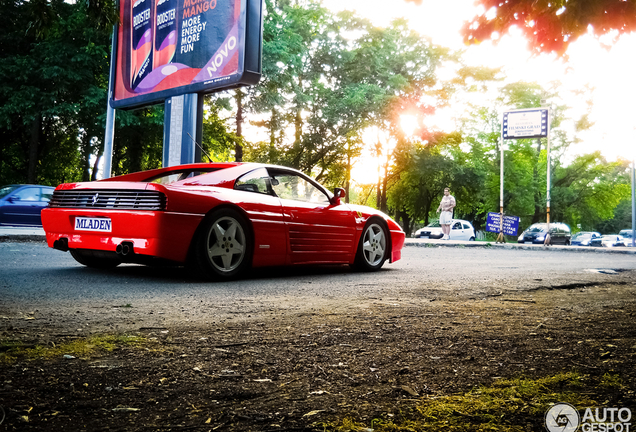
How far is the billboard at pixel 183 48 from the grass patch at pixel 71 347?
30.1 ft

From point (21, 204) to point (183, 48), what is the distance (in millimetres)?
7433

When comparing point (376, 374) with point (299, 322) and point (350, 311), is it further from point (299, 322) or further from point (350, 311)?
point (350, 311)

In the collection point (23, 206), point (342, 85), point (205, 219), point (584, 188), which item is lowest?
point (205, 219)

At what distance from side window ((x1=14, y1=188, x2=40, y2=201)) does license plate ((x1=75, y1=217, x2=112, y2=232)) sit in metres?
12.5

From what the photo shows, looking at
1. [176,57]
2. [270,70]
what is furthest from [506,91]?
[176,57]

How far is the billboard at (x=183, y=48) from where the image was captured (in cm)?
1143

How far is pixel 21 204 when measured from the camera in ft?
53.7

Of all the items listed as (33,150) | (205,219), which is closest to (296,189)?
(205,219)

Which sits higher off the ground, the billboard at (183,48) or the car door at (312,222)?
the billboard at (183,48)

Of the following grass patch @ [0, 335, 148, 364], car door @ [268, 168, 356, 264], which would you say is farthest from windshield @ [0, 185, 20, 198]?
grass patch @ [0, 335, 148, 364]

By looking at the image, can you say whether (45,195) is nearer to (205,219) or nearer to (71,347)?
(205,219)

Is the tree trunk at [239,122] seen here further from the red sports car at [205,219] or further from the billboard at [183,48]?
the red sports car at [205,219]

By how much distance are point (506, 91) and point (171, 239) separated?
4141cm

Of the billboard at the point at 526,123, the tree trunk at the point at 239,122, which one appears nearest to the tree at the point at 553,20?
the billboard at the point at 526,123
